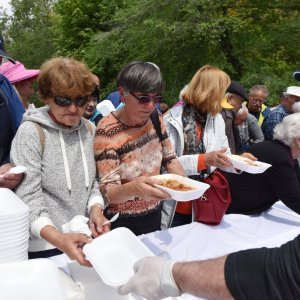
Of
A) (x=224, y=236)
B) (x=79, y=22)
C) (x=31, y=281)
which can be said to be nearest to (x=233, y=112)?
(x=224, y=236)

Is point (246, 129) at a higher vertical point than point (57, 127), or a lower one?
lower

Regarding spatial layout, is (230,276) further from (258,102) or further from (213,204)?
(258,102)

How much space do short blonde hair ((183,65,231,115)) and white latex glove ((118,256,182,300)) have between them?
1209 mm

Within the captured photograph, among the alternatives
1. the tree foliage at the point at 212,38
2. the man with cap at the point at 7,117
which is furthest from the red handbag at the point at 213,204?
the tree foliage at the point at 212,38

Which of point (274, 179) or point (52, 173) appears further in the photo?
point (274, 179)

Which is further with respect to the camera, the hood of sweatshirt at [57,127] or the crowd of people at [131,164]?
the hood of sweatshirt at [57,127]

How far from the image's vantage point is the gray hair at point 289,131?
212 centimetres

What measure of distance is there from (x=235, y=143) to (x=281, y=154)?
1.28m

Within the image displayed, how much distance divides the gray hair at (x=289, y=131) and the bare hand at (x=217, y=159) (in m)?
0.48

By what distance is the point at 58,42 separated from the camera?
14602 mm

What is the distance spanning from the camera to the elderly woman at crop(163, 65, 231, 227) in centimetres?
199

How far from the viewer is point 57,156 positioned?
1336 mm

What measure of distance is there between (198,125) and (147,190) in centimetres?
83

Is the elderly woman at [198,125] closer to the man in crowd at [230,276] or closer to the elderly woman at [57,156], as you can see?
the elderly woman at [57,156]
